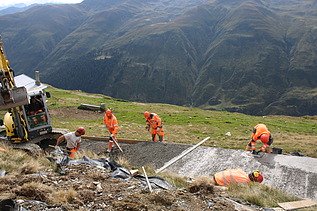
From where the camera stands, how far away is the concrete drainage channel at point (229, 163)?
12086mm

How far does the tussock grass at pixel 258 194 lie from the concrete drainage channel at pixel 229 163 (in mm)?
1744

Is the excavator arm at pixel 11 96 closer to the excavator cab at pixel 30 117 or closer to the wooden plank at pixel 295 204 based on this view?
the excavator cab at pixel 30 117

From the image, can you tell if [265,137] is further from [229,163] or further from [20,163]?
[20,163]

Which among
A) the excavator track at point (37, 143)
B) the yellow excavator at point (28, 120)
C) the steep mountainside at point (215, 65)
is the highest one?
the yellow excavator at point (28, 120)

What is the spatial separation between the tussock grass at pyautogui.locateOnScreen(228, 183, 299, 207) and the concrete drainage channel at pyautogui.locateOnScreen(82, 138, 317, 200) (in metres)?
1.74

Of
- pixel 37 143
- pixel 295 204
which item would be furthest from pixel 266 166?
pixel 37 143

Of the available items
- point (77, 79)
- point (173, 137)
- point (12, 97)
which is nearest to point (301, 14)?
point (77, 79)

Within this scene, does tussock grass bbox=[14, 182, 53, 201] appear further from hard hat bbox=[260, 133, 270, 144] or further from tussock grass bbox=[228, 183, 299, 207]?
hard hat bbox=[260, 133, 270, 144]

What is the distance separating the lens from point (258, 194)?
365 inches

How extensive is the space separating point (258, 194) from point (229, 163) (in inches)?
186

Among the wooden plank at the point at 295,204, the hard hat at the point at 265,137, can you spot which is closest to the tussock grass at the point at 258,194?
the wooden plank at the point at 295,204

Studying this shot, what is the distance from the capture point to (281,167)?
13.2 meters

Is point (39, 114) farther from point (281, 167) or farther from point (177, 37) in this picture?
point (177, 37)

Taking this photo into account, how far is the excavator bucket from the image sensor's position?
33.6 feet
